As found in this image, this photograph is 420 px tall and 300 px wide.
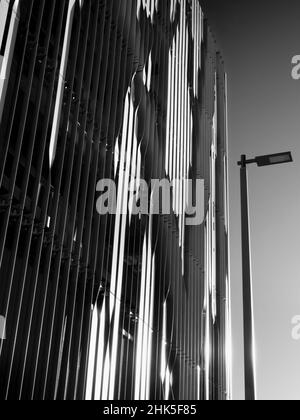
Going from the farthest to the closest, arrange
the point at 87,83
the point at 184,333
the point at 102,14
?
the point at 184,333 → the point at 102,14 → the point at 87,83

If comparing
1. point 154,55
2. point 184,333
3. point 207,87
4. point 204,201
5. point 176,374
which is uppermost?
point 207,87

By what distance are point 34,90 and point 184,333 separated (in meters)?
9.18

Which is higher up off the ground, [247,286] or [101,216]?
[101,216]

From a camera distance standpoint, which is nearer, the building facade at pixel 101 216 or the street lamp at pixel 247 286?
the street lamp at pixel 247 286

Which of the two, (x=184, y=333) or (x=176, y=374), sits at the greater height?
(x=184, y=333)

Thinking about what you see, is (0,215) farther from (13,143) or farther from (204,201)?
(204,201)

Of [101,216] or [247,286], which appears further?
[101,216]

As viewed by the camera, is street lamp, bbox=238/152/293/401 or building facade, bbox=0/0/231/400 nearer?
street lamp, bbox=238/152/293/401

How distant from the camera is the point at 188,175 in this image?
22.0m

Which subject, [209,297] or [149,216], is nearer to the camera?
[149,216]

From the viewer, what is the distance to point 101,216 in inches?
543

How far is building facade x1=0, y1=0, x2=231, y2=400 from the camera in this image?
10.9 metres

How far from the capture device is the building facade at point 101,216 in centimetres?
1088

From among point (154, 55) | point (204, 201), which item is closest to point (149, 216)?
point (154, 55)
